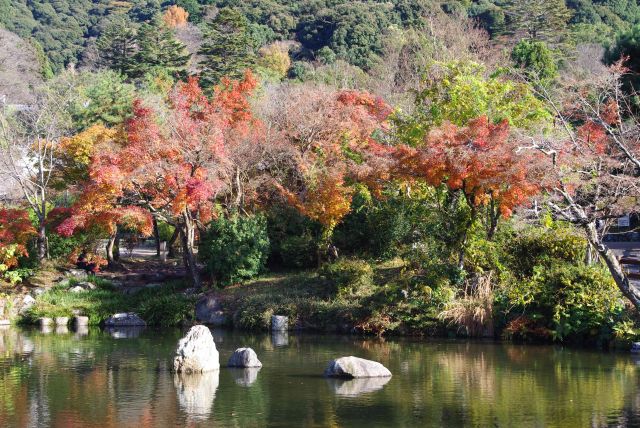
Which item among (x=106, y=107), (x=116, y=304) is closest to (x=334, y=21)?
(x=106, y=107)

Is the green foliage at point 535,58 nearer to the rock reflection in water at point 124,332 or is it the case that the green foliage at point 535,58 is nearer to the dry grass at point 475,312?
the dry grass at point 475,312

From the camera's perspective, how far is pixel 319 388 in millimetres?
14305

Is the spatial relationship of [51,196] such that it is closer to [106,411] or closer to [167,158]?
[167,158]

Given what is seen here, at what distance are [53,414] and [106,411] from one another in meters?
0.76

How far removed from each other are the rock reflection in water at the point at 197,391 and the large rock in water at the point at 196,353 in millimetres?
135

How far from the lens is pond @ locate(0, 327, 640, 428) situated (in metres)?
12.1

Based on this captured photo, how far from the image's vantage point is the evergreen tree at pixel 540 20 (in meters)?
48.9

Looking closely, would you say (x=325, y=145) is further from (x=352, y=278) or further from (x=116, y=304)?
(x=116, y=304)

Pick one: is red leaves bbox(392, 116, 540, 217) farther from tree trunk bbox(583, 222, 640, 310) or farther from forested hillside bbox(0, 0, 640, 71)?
forested hillside bbox(0, 0, 640, 71)

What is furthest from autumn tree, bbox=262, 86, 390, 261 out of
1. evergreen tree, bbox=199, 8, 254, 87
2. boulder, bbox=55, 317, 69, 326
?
evergreen tree, bbox=199, 8, 254, 87

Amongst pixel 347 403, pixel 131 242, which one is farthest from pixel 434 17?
pixel 347 403

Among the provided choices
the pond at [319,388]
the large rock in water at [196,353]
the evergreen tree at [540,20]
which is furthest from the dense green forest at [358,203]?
the evergreen tree at [540,20]

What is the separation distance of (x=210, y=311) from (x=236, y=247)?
80.2 inches

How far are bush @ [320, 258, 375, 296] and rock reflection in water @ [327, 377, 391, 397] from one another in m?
7.23
